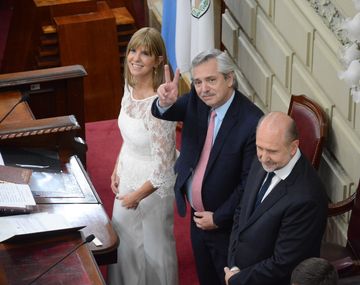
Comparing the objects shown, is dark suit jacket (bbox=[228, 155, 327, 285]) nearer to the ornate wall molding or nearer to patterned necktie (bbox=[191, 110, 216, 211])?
patterned necktie (bbox=[191, 110, 216, 211])

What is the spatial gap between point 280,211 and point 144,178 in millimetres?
977

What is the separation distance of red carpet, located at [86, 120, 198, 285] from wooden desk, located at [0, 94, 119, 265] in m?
0.74

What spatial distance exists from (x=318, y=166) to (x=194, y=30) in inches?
65.6

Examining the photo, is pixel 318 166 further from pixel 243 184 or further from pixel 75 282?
pixel 75 282

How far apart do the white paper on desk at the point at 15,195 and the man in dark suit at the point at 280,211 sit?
961mm

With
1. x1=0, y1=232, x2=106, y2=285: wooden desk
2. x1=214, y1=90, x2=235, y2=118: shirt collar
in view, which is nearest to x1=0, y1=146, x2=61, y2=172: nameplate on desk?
x1=0, y1=232, x2=106, y2=285: wooden desk

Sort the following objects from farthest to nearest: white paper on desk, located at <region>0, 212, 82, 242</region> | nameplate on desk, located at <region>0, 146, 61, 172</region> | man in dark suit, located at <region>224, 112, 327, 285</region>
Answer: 1. nameplate on desk, located at <region>0, 146, 61, 172</region>
2. white paper on desk, located at <region>0, 212, 82, 242</region>
3. man in dark suit, located at <region>224, 112, 327, 285</region>

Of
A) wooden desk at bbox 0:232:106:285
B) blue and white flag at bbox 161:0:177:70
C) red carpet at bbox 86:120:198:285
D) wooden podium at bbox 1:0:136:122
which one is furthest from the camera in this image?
wooden podium at bbox 1:0:136:122

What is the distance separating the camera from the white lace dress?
401 cm

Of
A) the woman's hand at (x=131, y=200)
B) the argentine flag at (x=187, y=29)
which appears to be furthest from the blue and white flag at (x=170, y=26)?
the woman's hand at (x=131, y=200)

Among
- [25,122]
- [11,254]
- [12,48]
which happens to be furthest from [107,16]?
[11,254]

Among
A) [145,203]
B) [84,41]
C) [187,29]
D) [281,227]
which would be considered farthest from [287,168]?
[84,41]

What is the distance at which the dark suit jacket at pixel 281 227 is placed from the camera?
3.30m

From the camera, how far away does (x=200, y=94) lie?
147 inches
